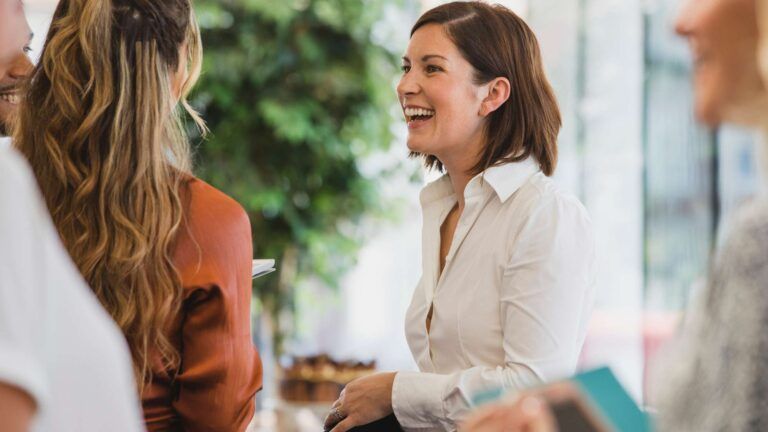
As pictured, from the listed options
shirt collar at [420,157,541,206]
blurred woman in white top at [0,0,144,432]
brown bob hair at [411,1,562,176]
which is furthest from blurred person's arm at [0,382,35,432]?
brown bob hair at [411,1,562,176]

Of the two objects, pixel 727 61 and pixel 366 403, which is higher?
pixel 727 61

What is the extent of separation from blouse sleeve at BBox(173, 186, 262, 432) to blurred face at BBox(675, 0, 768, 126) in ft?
3.18

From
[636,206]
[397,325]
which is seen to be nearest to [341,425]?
[636,206]

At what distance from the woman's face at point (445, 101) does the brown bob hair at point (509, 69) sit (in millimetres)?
23

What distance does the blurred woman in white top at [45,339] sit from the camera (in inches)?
28.9

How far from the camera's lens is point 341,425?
1.98 m

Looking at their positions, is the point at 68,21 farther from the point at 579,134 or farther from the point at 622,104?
the point at 579,134

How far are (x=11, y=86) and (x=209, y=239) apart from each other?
26.9 inches

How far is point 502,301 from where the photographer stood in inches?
73.7

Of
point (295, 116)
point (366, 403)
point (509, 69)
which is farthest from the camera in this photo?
point (295, 116)

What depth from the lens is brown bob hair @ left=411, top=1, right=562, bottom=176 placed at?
84.6 inches

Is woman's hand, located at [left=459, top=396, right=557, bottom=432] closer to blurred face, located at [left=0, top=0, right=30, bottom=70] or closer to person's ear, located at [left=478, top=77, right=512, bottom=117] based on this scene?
blurred face, located at [left=0, top=0, right=30, bottom=70]

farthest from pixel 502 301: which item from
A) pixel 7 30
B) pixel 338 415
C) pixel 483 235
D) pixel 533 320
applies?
pixel 7 30

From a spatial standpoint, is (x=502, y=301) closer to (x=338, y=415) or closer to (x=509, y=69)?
(x=338, y=415)
